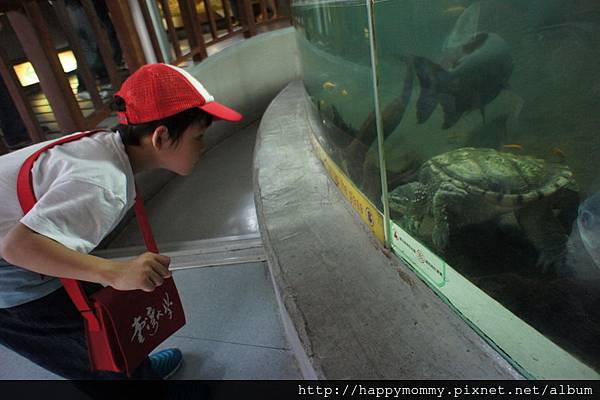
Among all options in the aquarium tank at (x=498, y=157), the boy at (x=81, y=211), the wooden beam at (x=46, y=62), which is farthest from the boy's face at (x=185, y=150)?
the wooden beam at (x=46, y=62)

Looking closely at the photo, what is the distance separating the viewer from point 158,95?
1079 mm

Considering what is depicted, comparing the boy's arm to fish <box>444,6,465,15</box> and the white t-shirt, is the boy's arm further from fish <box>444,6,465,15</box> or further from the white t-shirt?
fish <box>444,6,465,15</box>

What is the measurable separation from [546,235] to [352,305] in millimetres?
494

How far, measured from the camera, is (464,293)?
885 millimetres

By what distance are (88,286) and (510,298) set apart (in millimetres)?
1152

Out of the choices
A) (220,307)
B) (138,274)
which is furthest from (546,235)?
(220,307)

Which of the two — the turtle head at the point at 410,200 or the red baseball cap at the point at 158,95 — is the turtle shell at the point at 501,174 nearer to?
the turtle head at the point at 410,200

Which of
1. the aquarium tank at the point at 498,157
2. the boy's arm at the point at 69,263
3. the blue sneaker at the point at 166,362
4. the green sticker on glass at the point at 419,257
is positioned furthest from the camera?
the blue sneaker at the point at 166,362

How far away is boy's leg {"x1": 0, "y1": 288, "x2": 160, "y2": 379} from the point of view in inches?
44.1

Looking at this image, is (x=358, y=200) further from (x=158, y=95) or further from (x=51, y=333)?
(x=51, y=333)

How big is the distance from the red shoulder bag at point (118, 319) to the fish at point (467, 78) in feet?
3.03

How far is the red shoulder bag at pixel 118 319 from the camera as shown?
1.05 m

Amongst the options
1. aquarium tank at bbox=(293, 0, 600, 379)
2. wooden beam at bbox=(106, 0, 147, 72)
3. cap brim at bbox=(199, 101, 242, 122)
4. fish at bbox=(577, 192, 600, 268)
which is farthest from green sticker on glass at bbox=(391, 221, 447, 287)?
wooden beam at bbox=(106, 0, 147, 72)

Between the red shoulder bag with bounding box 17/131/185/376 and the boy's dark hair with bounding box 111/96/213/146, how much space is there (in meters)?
0.11
